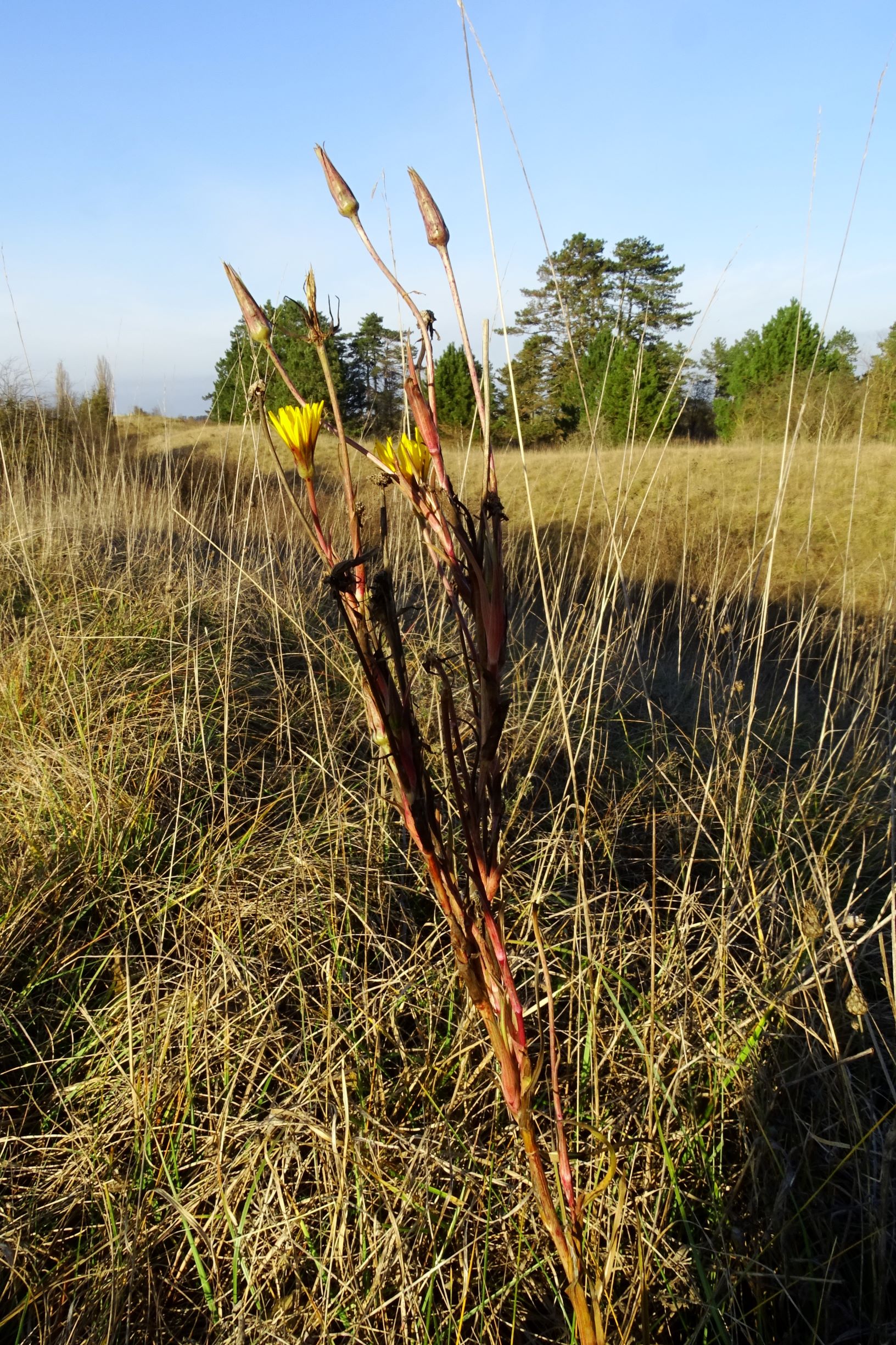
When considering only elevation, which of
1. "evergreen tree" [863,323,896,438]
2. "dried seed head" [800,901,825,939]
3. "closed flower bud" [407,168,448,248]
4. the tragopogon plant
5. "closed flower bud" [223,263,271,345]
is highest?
"evergreen tree" [863,323,896,438]

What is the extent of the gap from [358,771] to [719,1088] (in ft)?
3.74

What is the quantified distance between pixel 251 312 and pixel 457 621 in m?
0.30

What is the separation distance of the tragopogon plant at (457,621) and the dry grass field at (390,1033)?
179 mm

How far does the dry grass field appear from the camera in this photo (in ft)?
3.45

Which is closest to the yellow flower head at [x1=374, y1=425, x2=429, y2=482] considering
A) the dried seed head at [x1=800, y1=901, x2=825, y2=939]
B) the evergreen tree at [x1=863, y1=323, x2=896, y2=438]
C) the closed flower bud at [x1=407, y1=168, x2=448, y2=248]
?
the closed flower bud at [x1=407, y1=168, x2=448, y2=248]

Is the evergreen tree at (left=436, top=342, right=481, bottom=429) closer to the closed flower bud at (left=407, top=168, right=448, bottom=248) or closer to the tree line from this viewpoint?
the tree line

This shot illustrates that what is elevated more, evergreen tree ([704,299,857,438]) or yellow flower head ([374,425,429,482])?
evergreen tree ([704,299,857,438])

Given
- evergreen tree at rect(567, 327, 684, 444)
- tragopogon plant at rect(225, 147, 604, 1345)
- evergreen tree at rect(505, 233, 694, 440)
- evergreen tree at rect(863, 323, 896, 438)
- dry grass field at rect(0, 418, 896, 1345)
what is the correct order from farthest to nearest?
1. evergreen tree at rect(863, 323, 896, 438)
2. evergreen tree at rect(567, 327, 684, 444)
3. evergreen tree at rect(505, 233, 694, 440)
4. dry grass field at rect(0, 418, 896, 1345)
5. tragopogon plant at rect(225, 147, 604, 1345)

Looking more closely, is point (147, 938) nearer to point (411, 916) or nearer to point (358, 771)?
point (411, 916)

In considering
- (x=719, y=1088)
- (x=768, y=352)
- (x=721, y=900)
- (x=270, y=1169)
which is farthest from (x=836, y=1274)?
(x=768, y=352)

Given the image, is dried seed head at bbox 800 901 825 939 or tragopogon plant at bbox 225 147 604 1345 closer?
tragopogon plant at bbox 225 147 604 1345

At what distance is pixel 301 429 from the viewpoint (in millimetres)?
653

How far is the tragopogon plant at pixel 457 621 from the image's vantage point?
53 cm

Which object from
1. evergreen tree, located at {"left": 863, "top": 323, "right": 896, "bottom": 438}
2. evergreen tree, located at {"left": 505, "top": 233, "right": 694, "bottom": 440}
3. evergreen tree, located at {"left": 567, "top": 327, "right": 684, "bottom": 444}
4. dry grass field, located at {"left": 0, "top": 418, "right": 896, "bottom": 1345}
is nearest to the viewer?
dry grass field, located at {"left": 0, "top": 418, "right": 896, "bottom": 1345}
